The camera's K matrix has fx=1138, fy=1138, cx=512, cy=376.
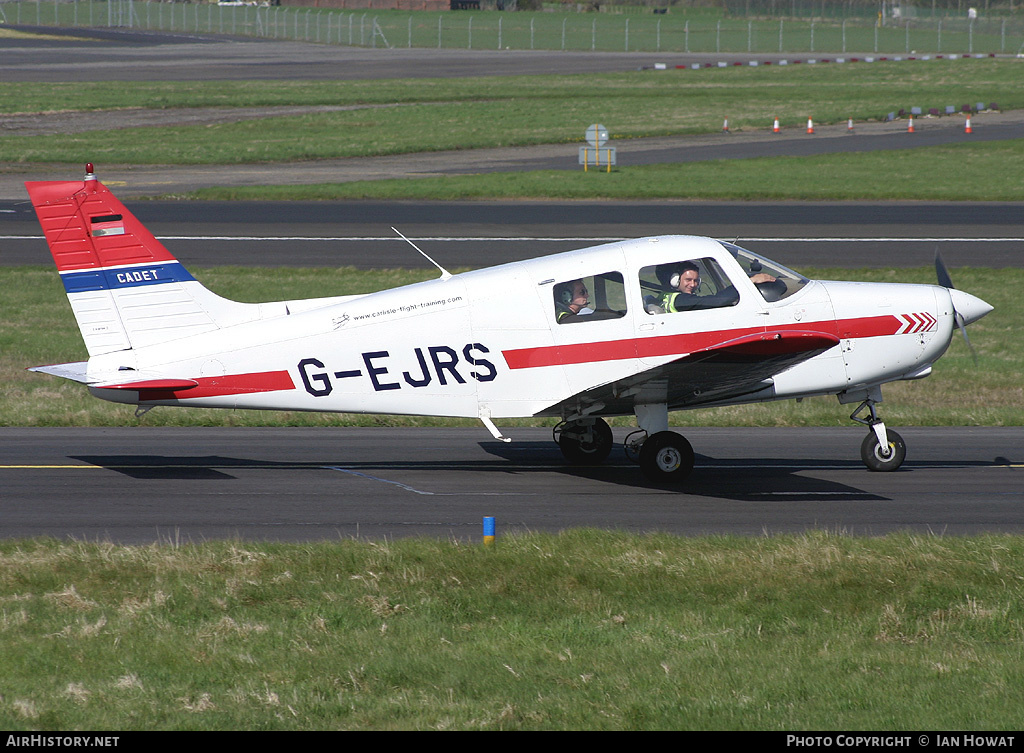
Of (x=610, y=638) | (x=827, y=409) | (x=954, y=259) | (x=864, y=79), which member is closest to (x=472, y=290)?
(x=610, y=638)

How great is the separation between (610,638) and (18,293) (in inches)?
801

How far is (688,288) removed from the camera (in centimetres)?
1255

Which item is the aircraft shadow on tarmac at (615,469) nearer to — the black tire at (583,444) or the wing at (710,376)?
the black tire at (583,444)

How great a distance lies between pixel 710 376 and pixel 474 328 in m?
2.63

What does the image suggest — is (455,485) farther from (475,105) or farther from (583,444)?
(475,105)

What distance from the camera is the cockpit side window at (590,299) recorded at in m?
12.6

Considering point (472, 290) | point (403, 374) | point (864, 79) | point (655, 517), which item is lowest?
point (655, 517)

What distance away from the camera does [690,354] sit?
11734 mm

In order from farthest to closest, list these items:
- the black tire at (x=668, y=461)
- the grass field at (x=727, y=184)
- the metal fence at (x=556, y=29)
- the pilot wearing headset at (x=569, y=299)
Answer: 1. the metal fence at (x=556, y=29)
2. the grass field at (x=727, y=184)
3. the black tire at (x=668, y=461)
4. the pilot wearing headset at (x=569, y=299)

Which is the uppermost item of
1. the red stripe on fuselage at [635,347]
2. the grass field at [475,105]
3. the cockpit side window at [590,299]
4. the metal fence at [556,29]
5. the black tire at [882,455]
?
the metal fence at [556,29]

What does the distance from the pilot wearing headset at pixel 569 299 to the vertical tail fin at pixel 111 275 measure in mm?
3795

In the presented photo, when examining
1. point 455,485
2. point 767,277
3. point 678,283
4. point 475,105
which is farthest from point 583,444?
point 475,105

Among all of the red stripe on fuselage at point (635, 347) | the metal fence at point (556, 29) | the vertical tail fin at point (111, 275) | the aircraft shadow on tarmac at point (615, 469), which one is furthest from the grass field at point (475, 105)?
the vertical tail fin at point (111, 275)

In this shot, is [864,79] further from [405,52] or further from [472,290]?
[472,290]
